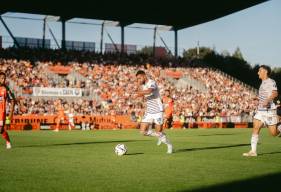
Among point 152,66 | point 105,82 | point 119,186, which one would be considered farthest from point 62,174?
point 152,66

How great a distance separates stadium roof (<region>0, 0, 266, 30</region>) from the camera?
46.0 m

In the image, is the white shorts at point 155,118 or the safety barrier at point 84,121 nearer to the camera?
the white shorts at point 155,118

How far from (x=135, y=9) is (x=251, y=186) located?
4340 cm

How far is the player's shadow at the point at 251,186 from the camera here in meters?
6.86

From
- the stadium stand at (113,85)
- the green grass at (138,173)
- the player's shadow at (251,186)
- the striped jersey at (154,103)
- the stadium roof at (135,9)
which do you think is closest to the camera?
the player's shadow at (251,186)

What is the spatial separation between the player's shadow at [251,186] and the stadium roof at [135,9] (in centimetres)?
3815

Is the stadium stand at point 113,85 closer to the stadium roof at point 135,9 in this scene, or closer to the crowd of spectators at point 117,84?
the crowd of spectators at point 117,84

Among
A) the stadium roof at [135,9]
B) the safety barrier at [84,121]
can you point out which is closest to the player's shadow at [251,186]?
the safety barrier at [84,121]

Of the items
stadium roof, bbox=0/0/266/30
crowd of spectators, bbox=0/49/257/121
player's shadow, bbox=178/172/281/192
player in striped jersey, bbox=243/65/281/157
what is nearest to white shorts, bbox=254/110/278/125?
player in striped jersey, bbox=243/65/281/157

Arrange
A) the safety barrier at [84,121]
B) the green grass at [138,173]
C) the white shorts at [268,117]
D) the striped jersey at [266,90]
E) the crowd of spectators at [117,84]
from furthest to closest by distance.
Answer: the crowd of spectators at [117,84] < the safety barrier at [84,121] < the white shorts at [268,117] < the striped jersey at [266,90] < the green grass at [138,173]

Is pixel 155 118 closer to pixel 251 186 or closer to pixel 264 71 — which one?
pixel 264 71

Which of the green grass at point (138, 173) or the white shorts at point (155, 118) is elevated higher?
the white shorts at point (155, 118)

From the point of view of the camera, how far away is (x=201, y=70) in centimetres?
5775

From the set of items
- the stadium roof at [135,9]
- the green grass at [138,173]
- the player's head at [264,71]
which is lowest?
the green grass at [138,173]
